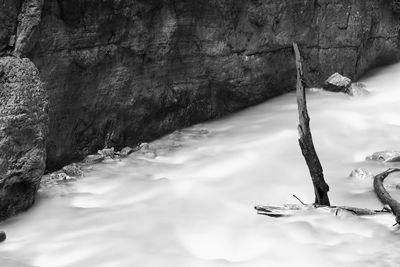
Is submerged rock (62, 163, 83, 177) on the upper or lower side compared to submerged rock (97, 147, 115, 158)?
lower

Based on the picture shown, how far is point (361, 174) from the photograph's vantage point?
5527mm

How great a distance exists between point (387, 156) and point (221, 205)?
88.4 inches

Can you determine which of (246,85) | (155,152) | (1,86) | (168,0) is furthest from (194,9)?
(1,86)

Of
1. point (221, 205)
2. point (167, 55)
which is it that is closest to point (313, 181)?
point (221, 205)

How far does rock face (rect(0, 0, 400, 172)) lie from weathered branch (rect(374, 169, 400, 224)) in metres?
3.38

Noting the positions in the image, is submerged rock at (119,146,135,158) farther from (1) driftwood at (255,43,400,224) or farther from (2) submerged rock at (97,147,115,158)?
(1) driftwood at (255,43,400,224)

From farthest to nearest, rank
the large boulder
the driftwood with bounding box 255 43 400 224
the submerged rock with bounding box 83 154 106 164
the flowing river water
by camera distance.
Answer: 1. the submerged rock with bounding box 83 154 106 164
2. the large boulder
3. the driftwood with bounding box 255 43 400 224
4. the flowing river water

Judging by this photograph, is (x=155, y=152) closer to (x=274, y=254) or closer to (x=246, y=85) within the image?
(x=246, y=85)

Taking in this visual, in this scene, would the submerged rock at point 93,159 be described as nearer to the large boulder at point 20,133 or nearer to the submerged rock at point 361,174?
the large boulder at point 20,133

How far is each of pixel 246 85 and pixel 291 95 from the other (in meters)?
1.00

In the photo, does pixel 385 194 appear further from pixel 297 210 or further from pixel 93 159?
pixel 93 159

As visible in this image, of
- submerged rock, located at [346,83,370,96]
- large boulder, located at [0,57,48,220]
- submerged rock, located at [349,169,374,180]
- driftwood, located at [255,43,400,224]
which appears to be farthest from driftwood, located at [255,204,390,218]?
submerged rock, located at [346,83,370,96]

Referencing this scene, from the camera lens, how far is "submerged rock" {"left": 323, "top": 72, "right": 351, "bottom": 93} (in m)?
8.90

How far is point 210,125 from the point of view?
793 cm
